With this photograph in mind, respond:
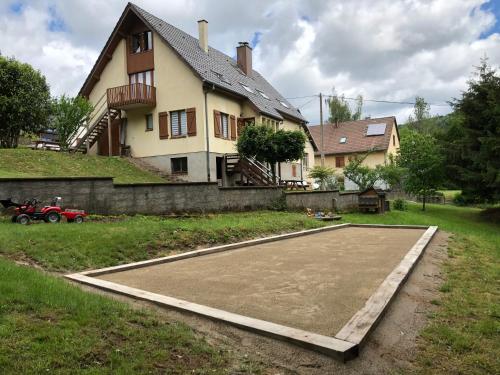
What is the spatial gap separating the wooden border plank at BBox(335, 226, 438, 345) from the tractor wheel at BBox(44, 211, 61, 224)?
26.0 feet

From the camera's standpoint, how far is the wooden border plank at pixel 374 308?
4328 millimetres

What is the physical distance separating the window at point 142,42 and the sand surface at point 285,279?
711 inches

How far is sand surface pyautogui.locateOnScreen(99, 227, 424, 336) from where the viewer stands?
17.0ft

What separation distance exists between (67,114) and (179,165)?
623 centimetres

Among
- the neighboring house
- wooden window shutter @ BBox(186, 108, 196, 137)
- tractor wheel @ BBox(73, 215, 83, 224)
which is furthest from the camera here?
the neighboring house

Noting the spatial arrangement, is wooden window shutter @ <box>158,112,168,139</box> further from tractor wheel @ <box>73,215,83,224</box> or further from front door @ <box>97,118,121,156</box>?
tractor wheel @ <box>73,215,83,224</box>

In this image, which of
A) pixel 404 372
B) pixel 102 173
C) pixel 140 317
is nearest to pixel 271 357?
pixel 404 372

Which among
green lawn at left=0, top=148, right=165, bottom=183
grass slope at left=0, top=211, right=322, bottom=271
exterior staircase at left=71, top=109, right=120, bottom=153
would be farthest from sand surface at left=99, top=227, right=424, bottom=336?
exterior staircase at left=71, top=109, right=120, bottom=153

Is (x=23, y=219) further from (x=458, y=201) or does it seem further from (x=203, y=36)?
(x=458, y=201)

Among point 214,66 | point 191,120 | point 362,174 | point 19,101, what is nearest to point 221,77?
point 214,66

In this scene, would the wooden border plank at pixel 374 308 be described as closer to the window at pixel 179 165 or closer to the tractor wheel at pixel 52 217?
the tractor wheel at pixel 52 217

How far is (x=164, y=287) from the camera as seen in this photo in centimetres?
638

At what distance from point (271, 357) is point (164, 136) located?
69.8 ft

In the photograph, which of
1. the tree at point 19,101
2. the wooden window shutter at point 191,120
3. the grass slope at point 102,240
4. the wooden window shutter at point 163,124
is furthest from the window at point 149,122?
the grass slope at point 102,240
